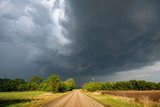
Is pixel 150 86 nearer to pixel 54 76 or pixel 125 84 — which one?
pixel 125 84

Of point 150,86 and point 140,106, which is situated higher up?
point 150,86

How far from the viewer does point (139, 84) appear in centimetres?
19050

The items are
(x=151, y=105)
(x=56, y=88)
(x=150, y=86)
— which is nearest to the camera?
(x=151, y=105)

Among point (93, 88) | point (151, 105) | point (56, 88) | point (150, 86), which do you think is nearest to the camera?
point (151, 105)

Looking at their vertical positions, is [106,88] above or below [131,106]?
above

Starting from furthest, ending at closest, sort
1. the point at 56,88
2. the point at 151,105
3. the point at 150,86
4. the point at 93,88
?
the point at 150,86 → the point at 93,88 → the point at 56,88 → the point at 151,105

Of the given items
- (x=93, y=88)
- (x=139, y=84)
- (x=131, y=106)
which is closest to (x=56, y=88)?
(x=93, y=88)

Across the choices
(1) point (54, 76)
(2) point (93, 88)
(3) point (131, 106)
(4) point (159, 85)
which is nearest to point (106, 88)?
(2) point (93, 88)

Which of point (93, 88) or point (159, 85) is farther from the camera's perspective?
point (159, 85)

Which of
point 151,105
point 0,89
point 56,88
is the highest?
point 0,89

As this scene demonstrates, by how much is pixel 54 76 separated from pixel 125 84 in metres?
68.8

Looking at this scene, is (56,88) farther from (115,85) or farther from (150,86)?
(150,86)

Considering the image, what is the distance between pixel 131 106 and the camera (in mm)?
29469

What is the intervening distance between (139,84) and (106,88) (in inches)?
1035
